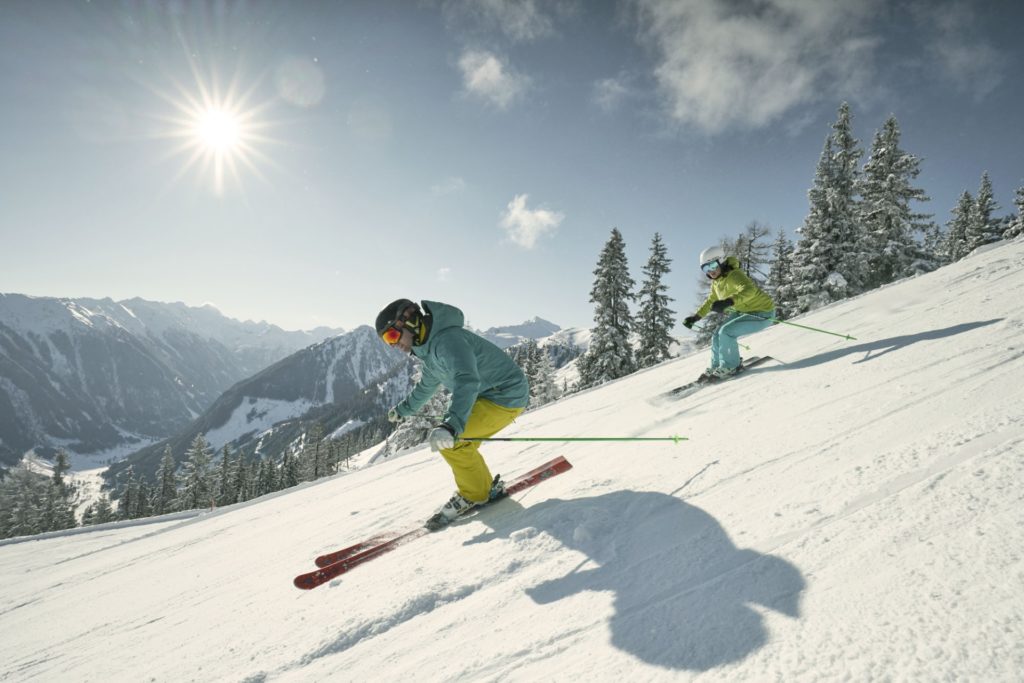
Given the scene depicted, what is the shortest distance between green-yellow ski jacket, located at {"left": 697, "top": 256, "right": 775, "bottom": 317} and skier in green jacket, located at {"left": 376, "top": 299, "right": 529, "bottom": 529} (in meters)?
4.55

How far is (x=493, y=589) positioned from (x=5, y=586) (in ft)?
26.6

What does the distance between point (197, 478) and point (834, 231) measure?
7019 centimetres

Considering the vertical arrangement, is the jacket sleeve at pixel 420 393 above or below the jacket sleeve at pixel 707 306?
below

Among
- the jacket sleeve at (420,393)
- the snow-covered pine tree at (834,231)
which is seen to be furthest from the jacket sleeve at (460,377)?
the snow-covered pine tree at (834,231)

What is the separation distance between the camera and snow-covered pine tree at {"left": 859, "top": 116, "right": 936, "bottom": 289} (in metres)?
24.3

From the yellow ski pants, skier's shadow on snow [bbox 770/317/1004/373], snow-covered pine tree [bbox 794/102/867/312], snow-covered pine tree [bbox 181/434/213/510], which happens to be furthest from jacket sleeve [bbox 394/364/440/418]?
snow-covered pine tree [bbox 181/434/213/510]

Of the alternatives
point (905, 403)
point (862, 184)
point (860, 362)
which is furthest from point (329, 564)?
point (862, 184)

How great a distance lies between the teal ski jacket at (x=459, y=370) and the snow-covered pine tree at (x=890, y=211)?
29.2 metres

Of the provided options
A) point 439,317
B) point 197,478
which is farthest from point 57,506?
point 439,317

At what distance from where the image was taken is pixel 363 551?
367 cm

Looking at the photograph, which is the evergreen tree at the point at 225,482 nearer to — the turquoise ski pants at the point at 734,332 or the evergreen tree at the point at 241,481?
the evergreen tree at the point at 241,481

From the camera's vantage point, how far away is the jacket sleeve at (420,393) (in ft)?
14.9

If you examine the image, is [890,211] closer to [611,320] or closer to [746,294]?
[611,320]

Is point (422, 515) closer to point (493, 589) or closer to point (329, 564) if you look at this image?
point (329, 564)
